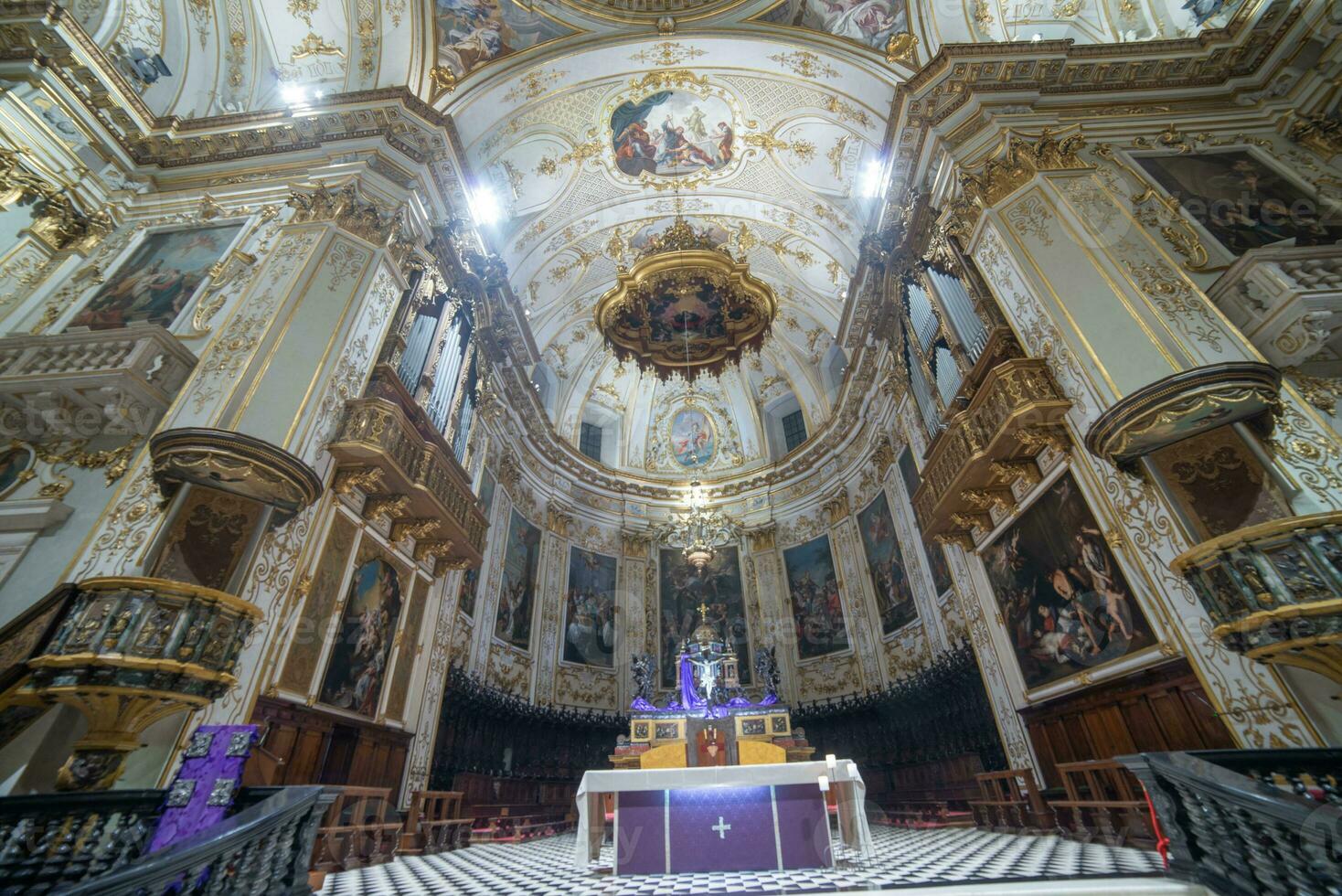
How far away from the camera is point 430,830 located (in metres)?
7.82

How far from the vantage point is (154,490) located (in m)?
5.97

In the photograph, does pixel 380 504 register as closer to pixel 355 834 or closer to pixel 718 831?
pixel 355 834

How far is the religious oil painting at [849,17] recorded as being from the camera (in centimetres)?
1120

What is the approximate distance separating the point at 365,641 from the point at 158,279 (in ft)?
19.7

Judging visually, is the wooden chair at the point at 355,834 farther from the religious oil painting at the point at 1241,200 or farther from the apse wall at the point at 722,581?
the religious oil painting at the point at 1241,200

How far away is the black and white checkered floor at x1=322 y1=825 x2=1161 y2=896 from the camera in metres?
4.15

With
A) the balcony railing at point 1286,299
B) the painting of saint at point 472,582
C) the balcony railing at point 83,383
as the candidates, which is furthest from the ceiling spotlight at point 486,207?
the balcony railing at point 1286,299

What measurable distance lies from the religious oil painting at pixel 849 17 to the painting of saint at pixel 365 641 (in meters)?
12.8

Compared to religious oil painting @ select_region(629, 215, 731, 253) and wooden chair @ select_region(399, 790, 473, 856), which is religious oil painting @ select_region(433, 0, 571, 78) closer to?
religious oil painting @ select_region(629, 215, 731, 253)

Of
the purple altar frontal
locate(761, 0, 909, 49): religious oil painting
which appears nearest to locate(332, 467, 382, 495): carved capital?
the purple altar frontal

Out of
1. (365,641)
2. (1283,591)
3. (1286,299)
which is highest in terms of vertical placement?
(1286,299)

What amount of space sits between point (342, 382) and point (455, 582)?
189 inches

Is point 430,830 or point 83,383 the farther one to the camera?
point 430,830

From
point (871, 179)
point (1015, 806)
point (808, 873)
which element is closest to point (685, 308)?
point (871, 179)
